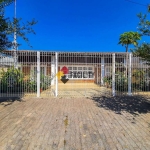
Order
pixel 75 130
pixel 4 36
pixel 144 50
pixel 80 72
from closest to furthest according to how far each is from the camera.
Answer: pixel 75 130, pixel 144 50, pixel 4 36, pixel 80 72

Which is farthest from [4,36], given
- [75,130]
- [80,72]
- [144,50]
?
[80,72]

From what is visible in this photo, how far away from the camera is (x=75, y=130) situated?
13.8 ft

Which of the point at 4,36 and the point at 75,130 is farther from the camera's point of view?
the point at 4,36

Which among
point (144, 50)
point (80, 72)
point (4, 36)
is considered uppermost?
point (4, 36)

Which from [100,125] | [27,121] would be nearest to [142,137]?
[100,125]

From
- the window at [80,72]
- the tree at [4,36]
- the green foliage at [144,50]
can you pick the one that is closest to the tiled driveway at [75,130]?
the green foliage at [144,50]

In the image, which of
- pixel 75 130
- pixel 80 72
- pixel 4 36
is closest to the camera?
pixel 75 130

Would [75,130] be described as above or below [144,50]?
below

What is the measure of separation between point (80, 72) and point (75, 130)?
43.9 ft

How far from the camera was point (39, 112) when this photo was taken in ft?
19.5

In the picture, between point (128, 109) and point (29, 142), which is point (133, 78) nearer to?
point (128, 109)

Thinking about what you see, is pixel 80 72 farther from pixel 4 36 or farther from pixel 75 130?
pixel 75 130

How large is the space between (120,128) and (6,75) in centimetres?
838

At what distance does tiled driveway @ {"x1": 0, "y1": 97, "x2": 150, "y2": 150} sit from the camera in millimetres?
3375
